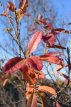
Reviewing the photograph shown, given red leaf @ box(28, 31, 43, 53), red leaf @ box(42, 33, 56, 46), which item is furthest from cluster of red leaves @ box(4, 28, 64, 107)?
red leaf @ box(42, 33, 56, 46)

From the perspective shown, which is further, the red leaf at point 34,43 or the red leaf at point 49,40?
the red leaf at point 49,40

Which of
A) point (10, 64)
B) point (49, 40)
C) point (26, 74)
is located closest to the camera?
point (10, 64)

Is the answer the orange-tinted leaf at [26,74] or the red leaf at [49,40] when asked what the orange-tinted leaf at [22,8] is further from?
the orange-tinted leaf at [26,74]

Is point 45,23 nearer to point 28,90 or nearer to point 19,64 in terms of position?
point 28,90

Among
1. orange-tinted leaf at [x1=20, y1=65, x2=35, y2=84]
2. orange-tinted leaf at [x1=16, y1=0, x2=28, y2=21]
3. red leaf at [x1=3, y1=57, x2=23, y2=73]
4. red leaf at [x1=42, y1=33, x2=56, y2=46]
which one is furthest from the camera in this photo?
orange-tinted leaf at [x1=16, y1=0, x2=28, y2=21]

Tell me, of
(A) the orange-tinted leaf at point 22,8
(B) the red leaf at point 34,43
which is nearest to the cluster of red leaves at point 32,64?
(B) the red leaf at point 34,43

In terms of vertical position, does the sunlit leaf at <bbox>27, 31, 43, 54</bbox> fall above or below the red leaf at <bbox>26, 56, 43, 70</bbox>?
above

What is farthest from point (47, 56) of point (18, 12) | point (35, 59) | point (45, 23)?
point (45, 23)

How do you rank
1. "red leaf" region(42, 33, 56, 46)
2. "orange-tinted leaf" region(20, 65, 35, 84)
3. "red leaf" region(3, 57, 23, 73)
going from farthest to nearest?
"red leaf" region(42, 33, 56, 46)
"orange-tinted leaf" region(20, 65, 35, 84)
"red leaf" region(3, 57, 23, 73)

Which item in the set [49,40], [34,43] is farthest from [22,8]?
[34,43]

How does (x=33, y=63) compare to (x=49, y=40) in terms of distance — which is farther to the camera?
(x=49, y=40)

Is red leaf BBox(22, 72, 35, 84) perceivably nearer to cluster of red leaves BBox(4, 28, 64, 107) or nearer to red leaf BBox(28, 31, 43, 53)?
cluster of red leaves BBox(4, 28, 64, 107)

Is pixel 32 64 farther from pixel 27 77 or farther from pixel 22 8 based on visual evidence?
pixel 22 8

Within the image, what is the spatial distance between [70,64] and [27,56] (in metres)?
0.37
